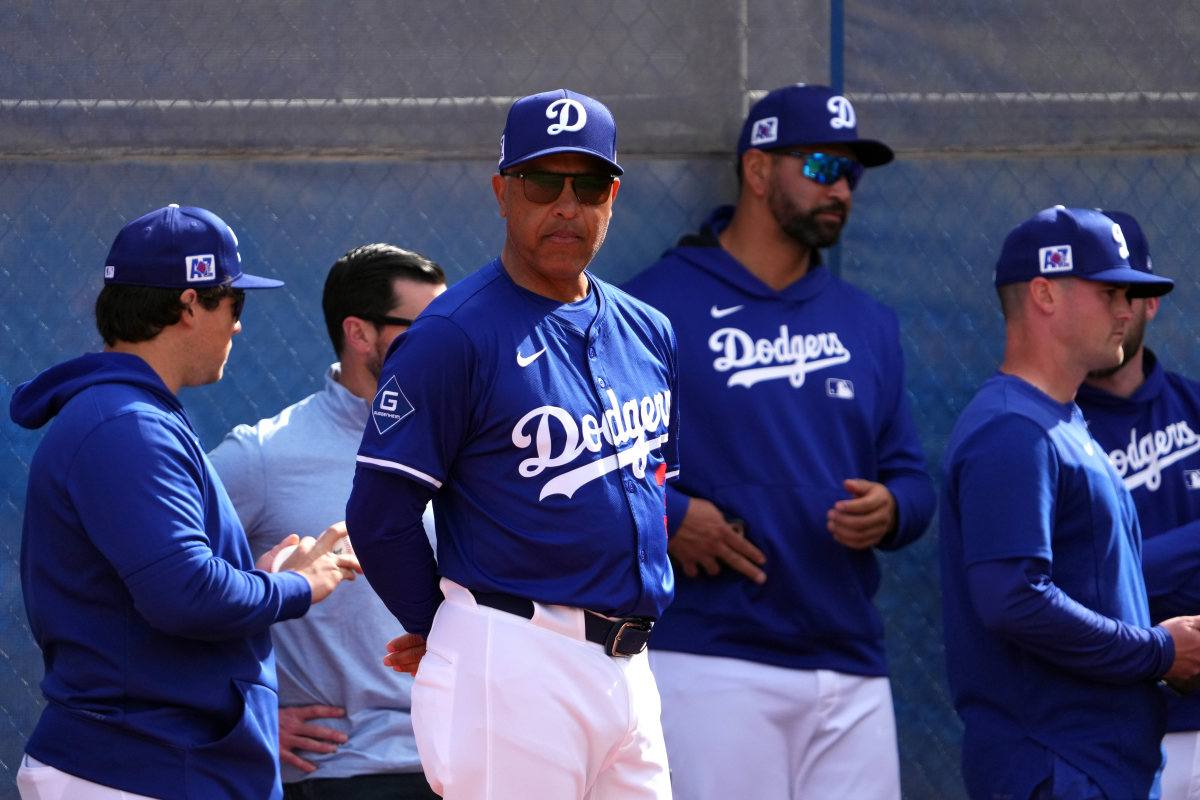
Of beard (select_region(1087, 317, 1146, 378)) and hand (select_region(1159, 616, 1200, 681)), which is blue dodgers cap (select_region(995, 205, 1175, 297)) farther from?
hand (select_region(1159, 616, 1200, 681))

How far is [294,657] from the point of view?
3.46 m

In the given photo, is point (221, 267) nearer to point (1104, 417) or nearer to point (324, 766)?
point (324, 766)

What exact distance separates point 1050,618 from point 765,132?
1647 millimetres

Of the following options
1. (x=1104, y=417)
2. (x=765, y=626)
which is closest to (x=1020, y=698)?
(x=765, y=626)

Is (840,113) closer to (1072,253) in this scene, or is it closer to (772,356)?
(772,356)

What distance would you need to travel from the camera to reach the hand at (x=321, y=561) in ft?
9.84

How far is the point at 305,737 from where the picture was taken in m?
3.35

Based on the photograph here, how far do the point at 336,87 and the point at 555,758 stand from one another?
241 centimetres

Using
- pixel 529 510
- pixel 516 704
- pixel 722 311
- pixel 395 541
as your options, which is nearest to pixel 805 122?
pixel 722 311

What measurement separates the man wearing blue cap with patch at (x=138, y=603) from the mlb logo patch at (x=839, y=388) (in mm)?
1629

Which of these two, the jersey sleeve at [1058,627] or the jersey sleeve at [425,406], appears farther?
the jersey sleeve at [1058,627]

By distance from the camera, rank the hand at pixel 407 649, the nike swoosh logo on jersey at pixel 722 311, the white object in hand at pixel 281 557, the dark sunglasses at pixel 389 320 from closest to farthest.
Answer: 1. the hand at pixel 407 649
2. the white object in hand at pixel 281 557
3. the dark sunglasses at pixel 389 320
4. the nike swoosh logo on jersey at pixel 722 311

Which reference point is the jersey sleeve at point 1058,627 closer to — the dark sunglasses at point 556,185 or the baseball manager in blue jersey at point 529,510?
the baseball manager in blue jersey at point 529,510

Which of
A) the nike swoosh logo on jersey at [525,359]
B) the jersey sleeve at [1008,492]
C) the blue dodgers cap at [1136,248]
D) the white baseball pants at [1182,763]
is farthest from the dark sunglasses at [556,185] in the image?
the white baseball pants at [1182,763]
